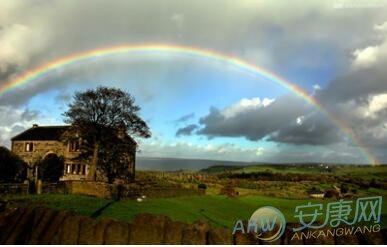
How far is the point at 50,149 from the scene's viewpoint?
221ft

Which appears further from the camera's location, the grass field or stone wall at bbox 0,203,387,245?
the grass field

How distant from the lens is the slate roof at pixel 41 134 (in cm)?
6831

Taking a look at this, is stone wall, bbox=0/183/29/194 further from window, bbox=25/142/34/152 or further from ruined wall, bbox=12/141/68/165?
window, bbox=25/142/34/152

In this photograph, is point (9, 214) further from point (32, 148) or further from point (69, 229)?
point (32, 148)

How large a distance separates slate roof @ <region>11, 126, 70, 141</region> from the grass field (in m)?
35.7

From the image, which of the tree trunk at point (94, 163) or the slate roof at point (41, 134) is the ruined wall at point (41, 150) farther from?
the tree trunk at point (94, 163)

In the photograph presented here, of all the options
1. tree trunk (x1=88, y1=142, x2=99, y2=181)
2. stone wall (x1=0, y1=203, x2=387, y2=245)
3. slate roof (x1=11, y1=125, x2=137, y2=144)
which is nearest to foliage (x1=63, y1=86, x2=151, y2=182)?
tree trunk (x1=88, y1=142, x2=99, y2=181)

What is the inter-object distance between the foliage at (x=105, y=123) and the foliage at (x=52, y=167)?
10.2m

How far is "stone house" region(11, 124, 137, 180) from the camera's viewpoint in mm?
64438

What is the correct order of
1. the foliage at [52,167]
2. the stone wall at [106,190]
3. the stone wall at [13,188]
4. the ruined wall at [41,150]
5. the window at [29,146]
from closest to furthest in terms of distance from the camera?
1. the stone wall at [13,188]
2. the stone wall at [106,190]
3. the foliage at [52,167]
4. the ruined wall at [41,150]
5. the window at [29,146]

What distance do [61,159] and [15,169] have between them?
1511 cm

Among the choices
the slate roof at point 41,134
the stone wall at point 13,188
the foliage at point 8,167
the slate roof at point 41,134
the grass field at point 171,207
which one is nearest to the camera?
the grass field at point 171,207

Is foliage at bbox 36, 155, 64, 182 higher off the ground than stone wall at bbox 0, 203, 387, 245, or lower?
higher

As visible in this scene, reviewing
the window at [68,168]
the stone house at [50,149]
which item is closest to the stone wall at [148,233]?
the stone house at [50,149]
